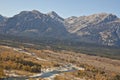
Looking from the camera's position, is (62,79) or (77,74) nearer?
A: (62,79)

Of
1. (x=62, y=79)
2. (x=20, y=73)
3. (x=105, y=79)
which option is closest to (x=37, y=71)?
(x=20, y=73)

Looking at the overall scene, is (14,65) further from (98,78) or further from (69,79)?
(98,78)

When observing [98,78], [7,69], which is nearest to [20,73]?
[7,69]

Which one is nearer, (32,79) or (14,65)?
(32,79)

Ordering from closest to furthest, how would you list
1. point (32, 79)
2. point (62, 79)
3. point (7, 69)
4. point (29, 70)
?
point (32, 79)
point (62, 79)
point (7, 69)
point (29, 70)

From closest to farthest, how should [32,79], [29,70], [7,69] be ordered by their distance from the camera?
1. [32,79]
2. [7,69]
3. [29,70]

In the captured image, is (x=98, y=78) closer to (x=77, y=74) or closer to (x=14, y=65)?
(x=77, y=74)

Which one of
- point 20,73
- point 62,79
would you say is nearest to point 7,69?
point 20,73

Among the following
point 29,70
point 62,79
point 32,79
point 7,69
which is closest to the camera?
point 32,79

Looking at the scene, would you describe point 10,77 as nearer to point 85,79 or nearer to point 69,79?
point 69,79
